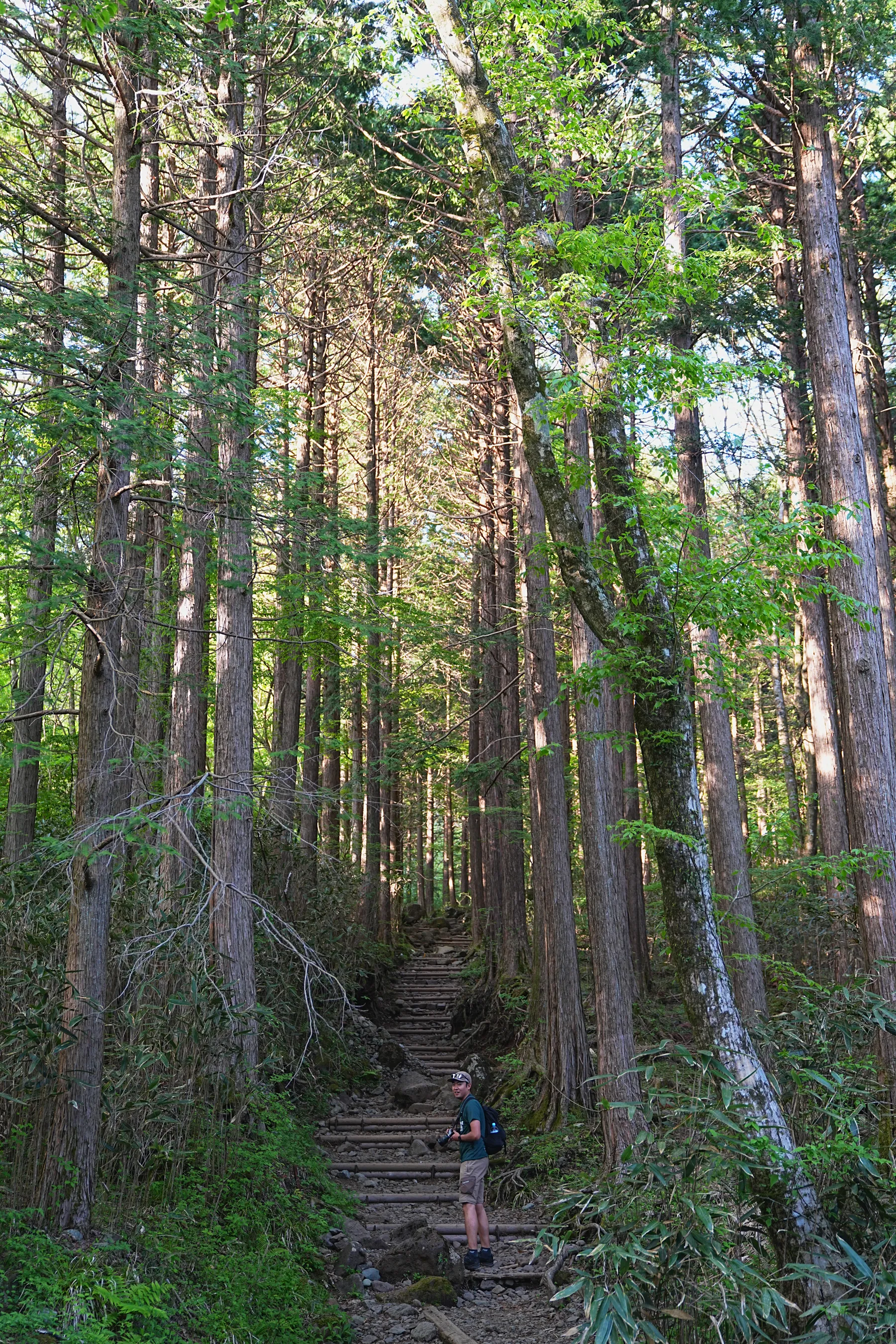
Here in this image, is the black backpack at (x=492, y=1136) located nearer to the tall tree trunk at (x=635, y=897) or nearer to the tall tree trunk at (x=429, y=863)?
the tall tree trunk at (x=635, y=897)

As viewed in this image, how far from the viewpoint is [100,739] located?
6.39m

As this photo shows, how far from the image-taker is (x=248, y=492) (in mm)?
8016

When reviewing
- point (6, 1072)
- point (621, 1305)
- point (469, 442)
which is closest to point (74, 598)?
point (6, 1072)

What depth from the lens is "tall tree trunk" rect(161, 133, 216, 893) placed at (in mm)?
8156

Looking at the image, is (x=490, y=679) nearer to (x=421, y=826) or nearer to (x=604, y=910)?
(x=604, y=910)

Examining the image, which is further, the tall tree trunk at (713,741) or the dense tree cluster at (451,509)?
the tall tree trunk at (713,741)

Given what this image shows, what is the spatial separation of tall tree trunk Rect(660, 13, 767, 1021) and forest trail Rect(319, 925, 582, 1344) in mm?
3376

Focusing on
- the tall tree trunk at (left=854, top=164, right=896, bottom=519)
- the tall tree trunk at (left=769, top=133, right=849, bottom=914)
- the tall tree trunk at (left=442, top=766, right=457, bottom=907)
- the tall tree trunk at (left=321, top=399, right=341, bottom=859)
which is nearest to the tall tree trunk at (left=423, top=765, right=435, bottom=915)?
the tall tree trunk at (left=442, top=766, right=457, bottom=907)

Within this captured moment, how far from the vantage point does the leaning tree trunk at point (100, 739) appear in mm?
5668

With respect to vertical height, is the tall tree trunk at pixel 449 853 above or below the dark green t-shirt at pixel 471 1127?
above

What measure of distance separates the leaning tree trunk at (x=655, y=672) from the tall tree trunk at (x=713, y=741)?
428 cm

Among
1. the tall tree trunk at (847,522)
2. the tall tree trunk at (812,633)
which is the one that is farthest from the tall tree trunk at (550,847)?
the tall tree trunk at (812,633)

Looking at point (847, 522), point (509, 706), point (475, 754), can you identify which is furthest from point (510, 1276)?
point (475, 754)

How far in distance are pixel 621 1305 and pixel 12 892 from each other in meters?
5.02
